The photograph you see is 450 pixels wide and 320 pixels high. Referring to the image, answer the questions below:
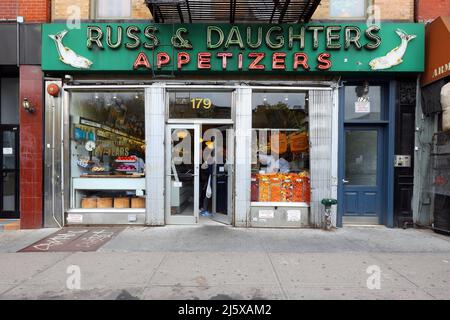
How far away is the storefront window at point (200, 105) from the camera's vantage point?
25.3ft

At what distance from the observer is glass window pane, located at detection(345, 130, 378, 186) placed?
7.87 metres

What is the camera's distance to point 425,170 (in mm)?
7527

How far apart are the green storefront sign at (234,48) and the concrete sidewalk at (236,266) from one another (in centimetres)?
385

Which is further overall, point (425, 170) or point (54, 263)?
point (425, 170)

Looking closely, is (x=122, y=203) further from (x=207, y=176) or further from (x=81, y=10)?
(x=81, y=10)

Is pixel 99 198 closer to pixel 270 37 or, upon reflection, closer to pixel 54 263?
pixel 54 263

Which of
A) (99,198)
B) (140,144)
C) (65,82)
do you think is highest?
(65,82)

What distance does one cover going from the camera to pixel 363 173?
25.8 feet

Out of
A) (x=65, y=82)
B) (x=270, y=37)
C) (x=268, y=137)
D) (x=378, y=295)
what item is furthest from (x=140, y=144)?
(x=378, y=295)

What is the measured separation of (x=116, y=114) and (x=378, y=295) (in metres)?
6.84

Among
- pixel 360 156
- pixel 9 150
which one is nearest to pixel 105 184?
pixel 9 150

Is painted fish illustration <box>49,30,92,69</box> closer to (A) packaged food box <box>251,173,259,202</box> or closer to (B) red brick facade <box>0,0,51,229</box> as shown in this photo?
(B) red brick facade <box>0,0,51,229</box>

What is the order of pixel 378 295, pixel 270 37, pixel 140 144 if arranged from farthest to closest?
1. pixel 140 144
2. pixel 270 37
3. pixel 378 295

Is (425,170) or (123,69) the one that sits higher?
(123,69)
